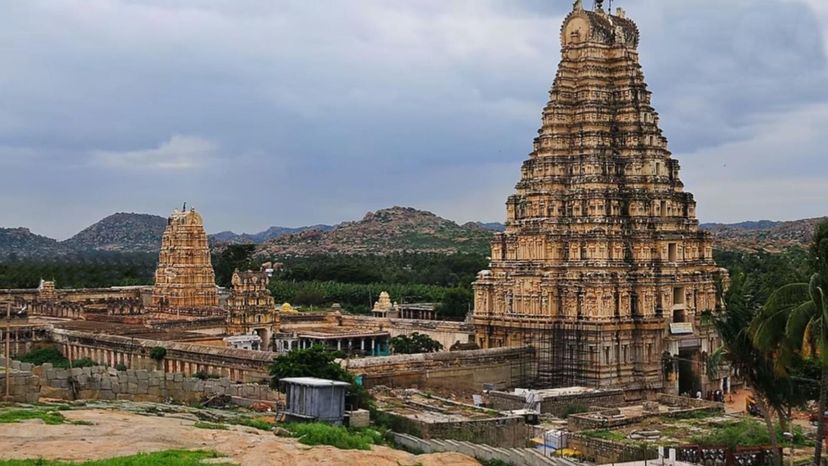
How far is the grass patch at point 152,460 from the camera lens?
19.6 m

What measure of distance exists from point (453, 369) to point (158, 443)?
23.8 metres

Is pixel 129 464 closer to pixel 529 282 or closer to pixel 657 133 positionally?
pixel 529 282

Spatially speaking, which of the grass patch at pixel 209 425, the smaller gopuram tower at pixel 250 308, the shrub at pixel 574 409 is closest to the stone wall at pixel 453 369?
the shrub at pixel 574 409

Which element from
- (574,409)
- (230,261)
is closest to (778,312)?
(574,409)

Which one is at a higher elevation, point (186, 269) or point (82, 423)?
point (186, 269)

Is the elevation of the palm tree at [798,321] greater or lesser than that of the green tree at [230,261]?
lesser

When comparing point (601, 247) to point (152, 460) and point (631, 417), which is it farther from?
point (152, 460)

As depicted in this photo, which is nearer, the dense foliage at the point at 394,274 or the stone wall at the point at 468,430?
the stone wall at the point at 468,430

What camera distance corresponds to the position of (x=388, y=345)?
2499 inches

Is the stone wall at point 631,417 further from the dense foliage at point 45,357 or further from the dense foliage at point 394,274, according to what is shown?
the dense foliage at point 394,274

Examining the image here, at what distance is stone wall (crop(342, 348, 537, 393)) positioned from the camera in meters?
41.6

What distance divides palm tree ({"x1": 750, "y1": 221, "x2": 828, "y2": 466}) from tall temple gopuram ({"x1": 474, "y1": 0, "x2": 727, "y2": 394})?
19.0m

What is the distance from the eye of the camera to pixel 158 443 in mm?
22016

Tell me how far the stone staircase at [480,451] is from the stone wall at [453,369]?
12151mm
